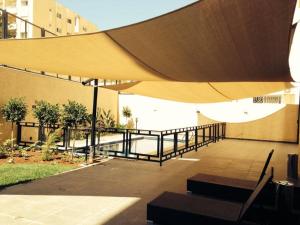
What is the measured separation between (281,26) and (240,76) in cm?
230

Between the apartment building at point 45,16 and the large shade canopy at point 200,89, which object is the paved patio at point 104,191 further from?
the apartment building at point 45,16

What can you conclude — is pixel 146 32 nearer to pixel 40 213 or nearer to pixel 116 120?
pixel 40 213

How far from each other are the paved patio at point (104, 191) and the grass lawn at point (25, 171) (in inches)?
14.4

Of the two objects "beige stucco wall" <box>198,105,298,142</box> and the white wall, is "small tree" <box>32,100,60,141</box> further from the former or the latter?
"beige stucco wall" <box>198,105,298,142</box>

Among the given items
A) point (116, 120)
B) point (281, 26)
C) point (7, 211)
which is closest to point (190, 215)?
point (281, 26)

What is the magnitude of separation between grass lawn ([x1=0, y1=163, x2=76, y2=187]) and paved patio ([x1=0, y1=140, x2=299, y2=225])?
0.37m

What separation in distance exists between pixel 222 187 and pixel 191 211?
1641 millimetres

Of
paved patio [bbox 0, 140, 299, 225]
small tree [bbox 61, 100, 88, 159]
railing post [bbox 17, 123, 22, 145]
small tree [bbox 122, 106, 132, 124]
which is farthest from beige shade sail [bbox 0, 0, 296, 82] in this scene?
small tree [bbox 122, 106, 132, 124]

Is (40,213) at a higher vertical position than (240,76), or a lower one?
lower

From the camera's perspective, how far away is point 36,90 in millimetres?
12531

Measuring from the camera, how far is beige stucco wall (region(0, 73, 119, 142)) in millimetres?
10703

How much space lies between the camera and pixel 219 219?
3.60 meters

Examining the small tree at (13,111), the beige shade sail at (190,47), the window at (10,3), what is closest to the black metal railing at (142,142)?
the small tree at (13,111)

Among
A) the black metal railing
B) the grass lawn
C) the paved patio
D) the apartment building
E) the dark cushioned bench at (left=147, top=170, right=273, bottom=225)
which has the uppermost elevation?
the apartment building
